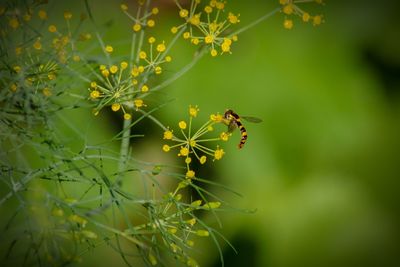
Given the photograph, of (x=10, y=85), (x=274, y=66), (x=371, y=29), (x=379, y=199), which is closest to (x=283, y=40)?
(x=274, y=66)

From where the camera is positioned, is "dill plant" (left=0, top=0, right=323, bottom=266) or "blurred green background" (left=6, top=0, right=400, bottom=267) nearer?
"dill plant" (left=0, top=0, right=323, bottom=266)

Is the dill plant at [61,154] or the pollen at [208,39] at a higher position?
the pollen at [208,39]

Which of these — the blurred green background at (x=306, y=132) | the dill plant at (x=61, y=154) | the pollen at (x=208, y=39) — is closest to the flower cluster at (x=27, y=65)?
the dill plant at (x=61, y=154)

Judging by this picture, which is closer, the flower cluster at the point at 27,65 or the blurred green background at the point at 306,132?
the flower cluster at the point at 27,65

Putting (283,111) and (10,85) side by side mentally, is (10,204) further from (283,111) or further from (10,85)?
(283,111)

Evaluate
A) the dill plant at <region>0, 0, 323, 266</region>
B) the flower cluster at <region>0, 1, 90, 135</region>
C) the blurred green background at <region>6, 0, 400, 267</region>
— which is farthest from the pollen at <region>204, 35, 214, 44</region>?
the blurred green background at <region>6, 0, 400, 267</region>

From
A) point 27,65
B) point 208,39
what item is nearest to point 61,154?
point 27,65

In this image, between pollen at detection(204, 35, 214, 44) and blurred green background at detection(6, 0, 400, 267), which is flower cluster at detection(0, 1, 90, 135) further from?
blurred green background at detection(6, 0, 400, 267)

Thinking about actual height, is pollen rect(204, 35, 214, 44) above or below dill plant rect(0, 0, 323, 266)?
above

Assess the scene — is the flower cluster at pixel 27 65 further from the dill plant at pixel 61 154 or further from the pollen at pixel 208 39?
the pollen at pixel 208 39
